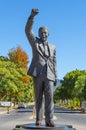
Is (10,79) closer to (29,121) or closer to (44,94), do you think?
(29,121)

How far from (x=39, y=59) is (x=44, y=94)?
0.87 meters

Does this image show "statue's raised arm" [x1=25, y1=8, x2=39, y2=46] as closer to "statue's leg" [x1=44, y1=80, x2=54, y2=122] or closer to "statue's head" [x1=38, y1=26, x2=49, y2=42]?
"statue's head" [x1=38, y1=26, x2=49, y2=42]

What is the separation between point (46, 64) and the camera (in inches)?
472

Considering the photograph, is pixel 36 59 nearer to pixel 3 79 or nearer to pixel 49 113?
pixel 49 113

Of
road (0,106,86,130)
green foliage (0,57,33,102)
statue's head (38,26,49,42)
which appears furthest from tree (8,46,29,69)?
statue's head (38,26,49,42)

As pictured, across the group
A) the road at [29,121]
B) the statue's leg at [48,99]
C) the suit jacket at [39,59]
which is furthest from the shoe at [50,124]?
the road at [29,121]

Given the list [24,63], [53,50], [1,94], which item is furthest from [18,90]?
[53,50]

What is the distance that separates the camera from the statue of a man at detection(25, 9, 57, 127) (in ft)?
39.2

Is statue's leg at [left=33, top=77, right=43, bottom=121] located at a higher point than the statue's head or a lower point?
lower

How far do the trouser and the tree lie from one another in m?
105

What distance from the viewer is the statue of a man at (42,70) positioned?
39.2 ft

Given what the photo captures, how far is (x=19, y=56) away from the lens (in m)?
119

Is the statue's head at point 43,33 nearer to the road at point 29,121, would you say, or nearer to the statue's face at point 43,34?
the statue's face at point 43,34

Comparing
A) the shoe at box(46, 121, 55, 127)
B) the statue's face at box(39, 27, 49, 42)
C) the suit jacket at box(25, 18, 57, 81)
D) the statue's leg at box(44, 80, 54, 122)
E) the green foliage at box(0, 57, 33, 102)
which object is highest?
the green foliage at box(0, 57, 33, 102)
